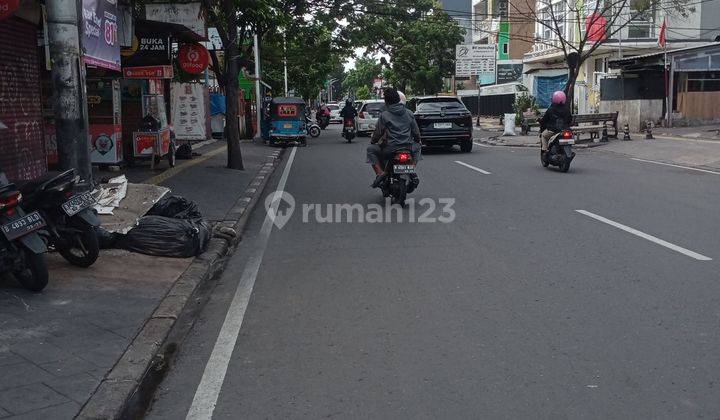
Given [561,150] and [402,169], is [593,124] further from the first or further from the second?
[402,169]

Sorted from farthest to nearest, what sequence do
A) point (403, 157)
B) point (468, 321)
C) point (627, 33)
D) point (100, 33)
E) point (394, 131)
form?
point (627, 33), point (394, 131), point (403, 157), point (100, 33), point (468, 321)

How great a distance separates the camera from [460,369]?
4570 mm

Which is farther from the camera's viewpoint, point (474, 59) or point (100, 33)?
point (474, 59)

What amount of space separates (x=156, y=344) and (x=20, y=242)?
1.77m

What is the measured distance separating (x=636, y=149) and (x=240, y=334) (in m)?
19.0

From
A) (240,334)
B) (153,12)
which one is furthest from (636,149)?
(240,334)

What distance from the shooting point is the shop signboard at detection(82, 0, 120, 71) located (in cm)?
932

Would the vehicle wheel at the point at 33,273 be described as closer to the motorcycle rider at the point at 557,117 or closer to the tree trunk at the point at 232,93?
the tree trunk at the point at 232,93

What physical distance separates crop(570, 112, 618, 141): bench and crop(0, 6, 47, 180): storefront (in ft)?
57.8

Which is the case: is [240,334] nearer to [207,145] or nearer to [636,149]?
[636,149]

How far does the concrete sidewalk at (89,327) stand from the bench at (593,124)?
1840cm

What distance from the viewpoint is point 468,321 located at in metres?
5.53

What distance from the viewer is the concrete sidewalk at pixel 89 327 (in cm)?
412

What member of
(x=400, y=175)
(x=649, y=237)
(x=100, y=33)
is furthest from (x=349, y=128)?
(x=649, y=237)
